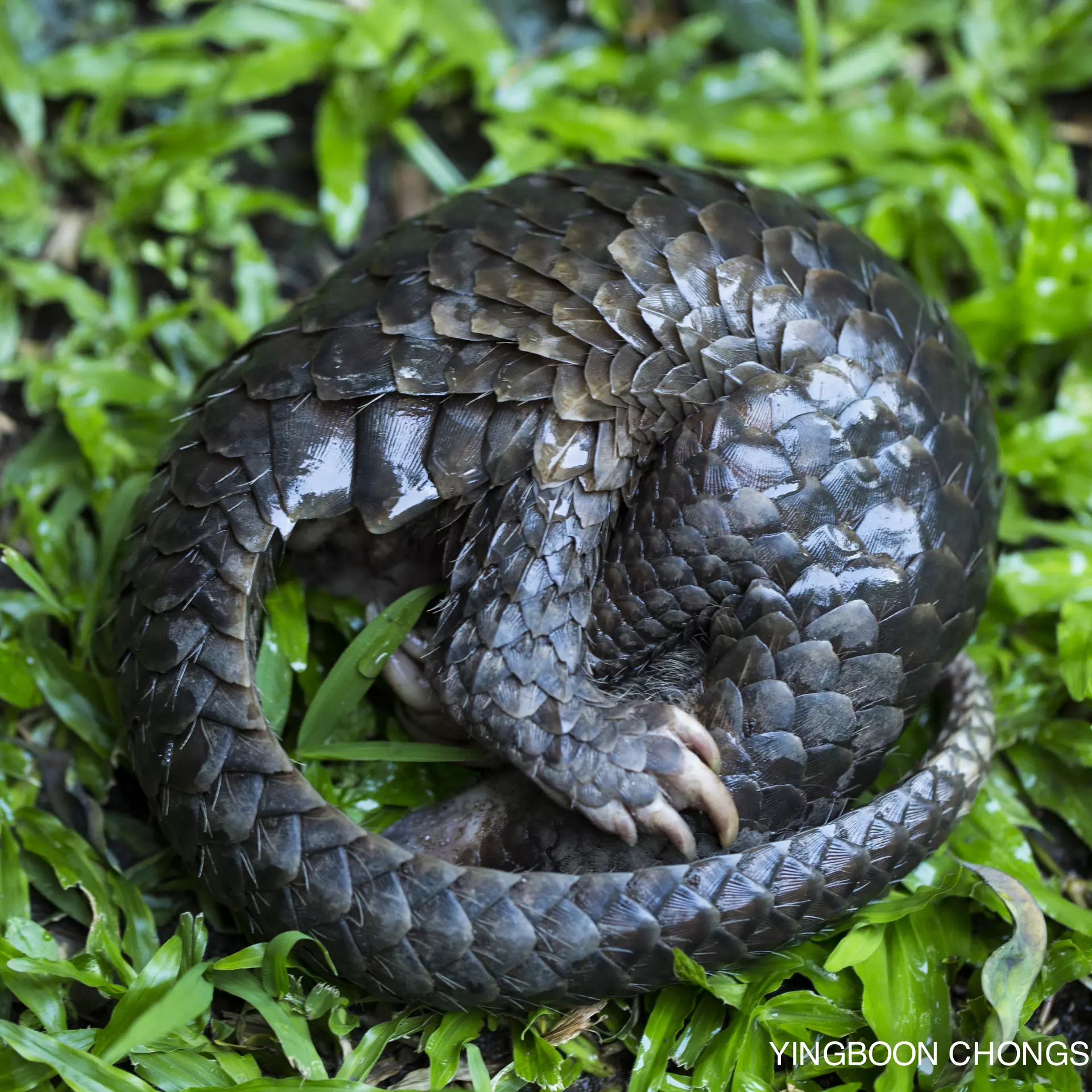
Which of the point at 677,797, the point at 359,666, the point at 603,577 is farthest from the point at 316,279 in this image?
the point at 677,797

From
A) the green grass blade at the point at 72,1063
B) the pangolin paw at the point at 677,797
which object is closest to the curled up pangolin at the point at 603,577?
the pangolin paw at the point at 677,797

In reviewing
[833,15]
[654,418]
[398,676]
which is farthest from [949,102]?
[398,676]

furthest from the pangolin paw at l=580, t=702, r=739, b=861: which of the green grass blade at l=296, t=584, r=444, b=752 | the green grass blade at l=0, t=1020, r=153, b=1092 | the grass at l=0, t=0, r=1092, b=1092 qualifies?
the green grass blade at l=0, t=1020, r=153, b=1092

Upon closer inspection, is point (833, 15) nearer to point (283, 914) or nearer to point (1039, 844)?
point (1039, 844)

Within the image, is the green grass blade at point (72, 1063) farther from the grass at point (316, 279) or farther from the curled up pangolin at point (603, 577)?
the curled up pangolin at point (603, 577)

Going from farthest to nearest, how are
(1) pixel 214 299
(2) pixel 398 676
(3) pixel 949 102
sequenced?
(3) pixel 949 102 < (1) pixel 214 299 < (2) pixel 398 676

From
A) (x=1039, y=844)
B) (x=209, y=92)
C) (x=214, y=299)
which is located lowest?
(x=1039, y=844)

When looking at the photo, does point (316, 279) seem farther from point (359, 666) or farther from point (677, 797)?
point (677, 797)

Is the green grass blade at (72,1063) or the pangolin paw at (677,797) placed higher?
the pangolin paw at (677,797)
